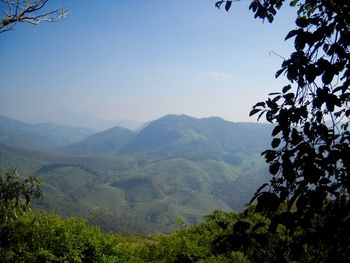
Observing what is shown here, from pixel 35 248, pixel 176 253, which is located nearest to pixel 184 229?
pixel 176 253

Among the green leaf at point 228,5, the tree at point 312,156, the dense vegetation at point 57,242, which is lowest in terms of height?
the dense vegetation at point 57,242

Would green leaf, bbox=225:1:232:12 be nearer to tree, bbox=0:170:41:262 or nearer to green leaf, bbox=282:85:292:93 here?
green leaf, bbox=282:85:292:93

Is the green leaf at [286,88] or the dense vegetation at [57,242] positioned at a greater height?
the green leaf at [286,88]

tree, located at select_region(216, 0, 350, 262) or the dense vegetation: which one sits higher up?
tree, located at select_region(216, 0, 350, 262)

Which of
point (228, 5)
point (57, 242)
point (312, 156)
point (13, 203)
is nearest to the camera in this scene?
point (312, 156)

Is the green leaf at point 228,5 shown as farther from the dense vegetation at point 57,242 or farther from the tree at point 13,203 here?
the tree at point 13,203

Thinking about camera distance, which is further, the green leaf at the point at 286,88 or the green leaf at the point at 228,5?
the green leaf at the point at 228,5

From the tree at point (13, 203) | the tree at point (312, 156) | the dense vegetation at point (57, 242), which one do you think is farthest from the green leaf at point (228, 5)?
the tree at point (13, 203)

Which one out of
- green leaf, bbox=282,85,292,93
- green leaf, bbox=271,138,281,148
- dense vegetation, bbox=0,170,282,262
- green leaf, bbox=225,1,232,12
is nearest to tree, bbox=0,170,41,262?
dense vegetation, bbox=0,170,282,262

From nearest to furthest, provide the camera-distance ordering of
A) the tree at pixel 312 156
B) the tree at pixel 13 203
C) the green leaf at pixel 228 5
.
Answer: the tree at pixel 312 156, the green leaf at pixel 228 5, the tree at pixel 13 203

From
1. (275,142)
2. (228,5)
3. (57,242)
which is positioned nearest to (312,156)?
(275,142)

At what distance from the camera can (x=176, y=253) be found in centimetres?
1102

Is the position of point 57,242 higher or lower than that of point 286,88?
lower

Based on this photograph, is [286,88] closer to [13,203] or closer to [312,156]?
[312,156]
